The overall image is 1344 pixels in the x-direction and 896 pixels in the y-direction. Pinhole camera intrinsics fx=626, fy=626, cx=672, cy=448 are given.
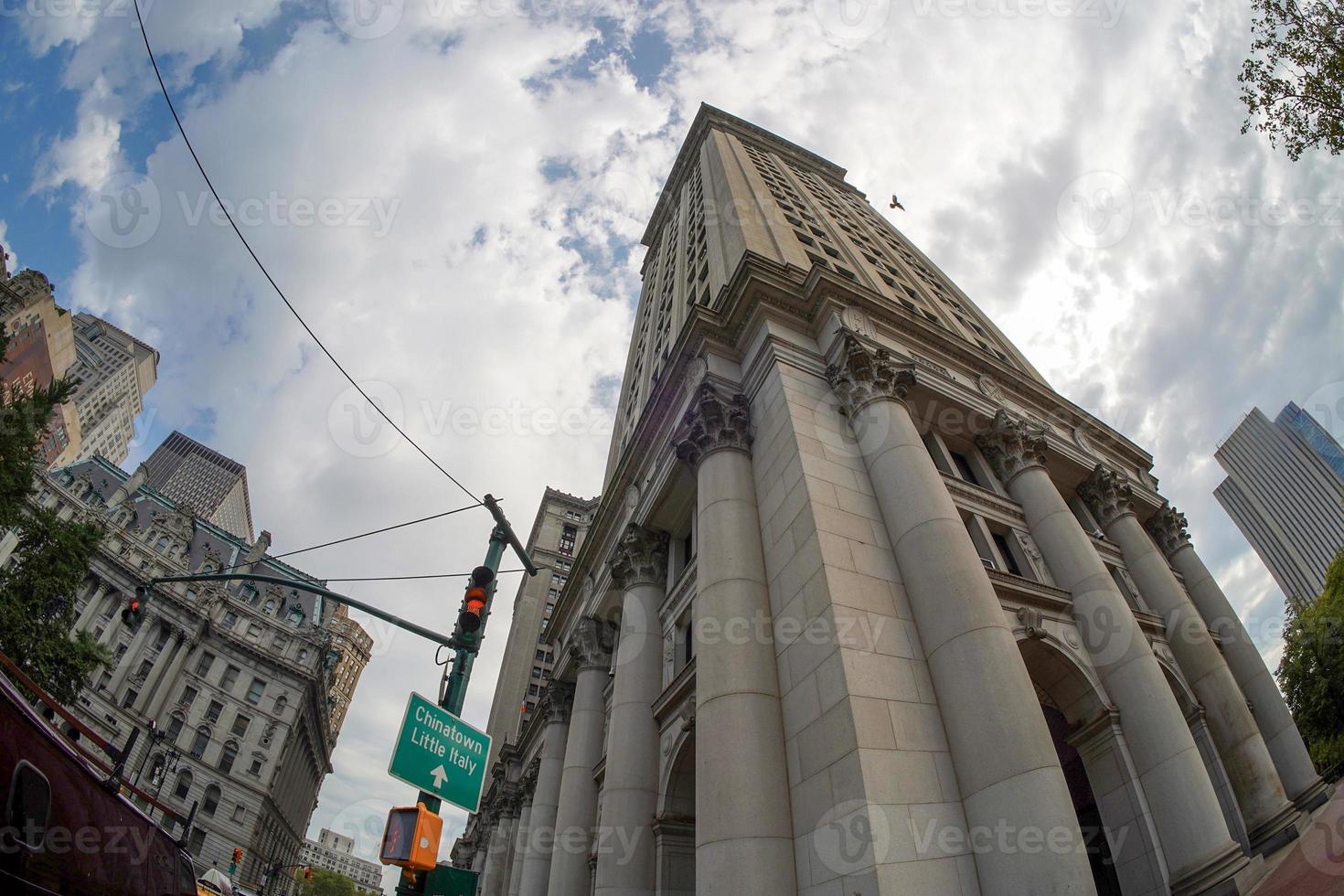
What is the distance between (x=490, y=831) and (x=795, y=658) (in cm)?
4477

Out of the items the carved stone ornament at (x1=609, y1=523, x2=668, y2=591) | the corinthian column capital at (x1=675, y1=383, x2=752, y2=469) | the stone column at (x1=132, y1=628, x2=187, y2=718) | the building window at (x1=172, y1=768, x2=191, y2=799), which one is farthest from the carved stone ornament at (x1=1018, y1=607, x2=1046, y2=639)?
the stone column at (x1=132, y1=628, x2=187, y2=718)

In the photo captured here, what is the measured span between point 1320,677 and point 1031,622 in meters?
23.3

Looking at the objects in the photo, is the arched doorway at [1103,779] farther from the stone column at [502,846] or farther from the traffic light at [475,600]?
the stone column at [502,846]

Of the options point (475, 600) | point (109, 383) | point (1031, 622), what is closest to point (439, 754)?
point (475, 600)

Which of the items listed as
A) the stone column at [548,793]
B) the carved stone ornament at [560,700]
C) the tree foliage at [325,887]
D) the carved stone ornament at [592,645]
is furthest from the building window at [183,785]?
the carved stone ornament at [592,645]

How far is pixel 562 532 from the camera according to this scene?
83125 mm

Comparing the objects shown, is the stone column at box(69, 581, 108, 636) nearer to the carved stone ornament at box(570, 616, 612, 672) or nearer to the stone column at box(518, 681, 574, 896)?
the stone column at box(518, 681, 574, 896)

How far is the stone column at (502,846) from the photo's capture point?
39.9 m

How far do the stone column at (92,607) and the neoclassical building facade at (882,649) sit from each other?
71.1 meters

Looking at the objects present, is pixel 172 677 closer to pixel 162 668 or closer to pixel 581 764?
pixel 162 668

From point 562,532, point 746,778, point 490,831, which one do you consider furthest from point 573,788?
point 562,532

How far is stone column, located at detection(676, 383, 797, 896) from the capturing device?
1183 cm

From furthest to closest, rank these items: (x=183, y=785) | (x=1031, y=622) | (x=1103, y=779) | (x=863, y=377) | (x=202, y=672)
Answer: (x=202, y=672)
(x=183, y=785)
(x=863, y=377)
(x=1031, y=622)
(x=1103, y=779)

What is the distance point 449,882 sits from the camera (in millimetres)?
8188
